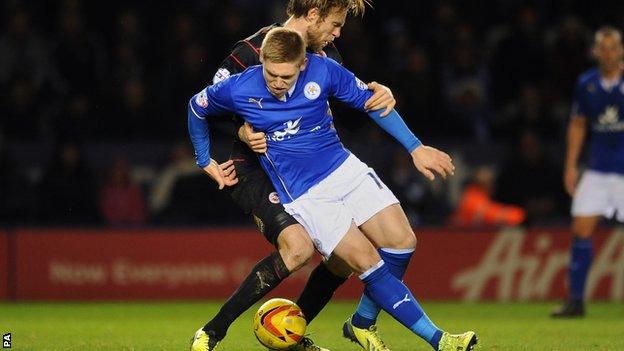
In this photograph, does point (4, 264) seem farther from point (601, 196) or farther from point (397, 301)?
point (397, 301)

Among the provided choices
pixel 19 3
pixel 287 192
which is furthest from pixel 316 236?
pixel 19 3

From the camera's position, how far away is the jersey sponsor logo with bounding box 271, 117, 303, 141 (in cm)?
629

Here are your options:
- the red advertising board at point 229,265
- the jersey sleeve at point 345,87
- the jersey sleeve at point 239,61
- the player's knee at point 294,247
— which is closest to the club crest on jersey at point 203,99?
the jersey sleeve at point 239,61

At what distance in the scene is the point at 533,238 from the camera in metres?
11.6

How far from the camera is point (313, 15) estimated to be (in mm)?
6504

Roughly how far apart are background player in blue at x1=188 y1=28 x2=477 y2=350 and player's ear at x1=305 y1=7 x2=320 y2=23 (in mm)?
276

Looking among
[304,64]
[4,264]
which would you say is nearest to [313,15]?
[304,64]

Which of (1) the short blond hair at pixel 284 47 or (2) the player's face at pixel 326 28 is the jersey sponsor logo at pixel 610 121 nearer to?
(2) the player's face at pixel 326 28

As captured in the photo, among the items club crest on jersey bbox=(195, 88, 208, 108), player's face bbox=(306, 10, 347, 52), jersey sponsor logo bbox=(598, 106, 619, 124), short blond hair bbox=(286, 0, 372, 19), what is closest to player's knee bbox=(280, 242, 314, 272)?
club crest on jersey bbox=(195, 88, 208, 108)

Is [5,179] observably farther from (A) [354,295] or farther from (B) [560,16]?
(B) [560,16]

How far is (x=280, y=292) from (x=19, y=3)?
4.53 meters

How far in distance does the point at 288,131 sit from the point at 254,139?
0.18 metres

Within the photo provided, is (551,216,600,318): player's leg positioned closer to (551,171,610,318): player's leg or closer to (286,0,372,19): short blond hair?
(551,171,610,318): player's leg

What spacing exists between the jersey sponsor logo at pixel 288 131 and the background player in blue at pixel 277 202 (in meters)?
0.08
